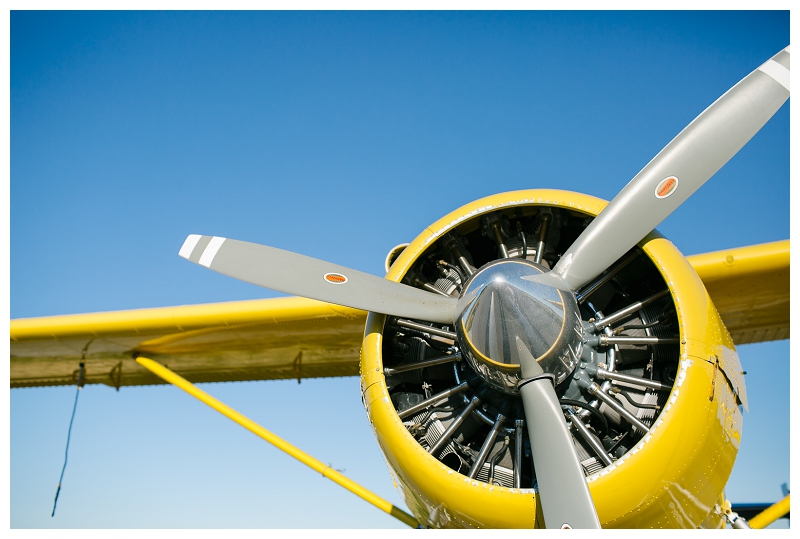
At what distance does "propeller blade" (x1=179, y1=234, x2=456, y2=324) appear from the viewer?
494cm

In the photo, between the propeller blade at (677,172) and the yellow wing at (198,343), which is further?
the yellow wing at (198,343)

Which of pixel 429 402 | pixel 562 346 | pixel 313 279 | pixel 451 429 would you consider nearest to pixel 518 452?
pixel 451 429

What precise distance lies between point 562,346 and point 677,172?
151 cm

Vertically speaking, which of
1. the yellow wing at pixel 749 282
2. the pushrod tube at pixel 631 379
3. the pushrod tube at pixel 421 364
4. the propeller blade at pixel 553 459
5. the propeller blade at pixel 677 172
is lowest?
the propeller blade at pixel 553 459

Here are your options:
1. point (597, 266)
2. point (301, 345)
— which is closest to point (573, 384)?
point (597, 266)

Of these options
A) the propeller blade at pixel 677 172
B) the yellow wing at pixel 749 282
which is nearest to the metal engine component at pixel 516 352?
the propeller blade at pixel 677 172

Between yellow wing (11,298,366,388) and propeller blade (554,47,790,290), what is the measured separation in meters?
3.08

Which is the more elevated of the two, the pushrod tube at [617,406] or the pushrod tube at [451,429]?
the pushrod tube at [451,429]

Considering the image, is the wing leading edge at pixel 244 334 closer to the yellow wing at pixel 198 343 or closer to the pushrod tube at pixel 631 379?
the yellow wing at pixel 198 343

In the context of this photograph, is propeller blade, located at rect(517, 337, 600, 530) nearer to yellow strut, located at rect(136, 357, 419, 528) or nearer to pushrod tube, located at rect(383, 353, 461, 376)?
pushrod tube, located at rect(383, 353, 461, 376)

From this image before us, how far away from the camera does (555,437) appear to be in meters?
4.15

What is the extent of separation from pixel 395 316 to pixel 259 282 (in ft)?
3.53

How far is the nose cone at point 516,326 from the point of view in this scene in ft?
14.0

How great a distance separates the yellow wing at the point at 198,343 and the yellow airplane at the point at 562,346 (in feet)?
6.33
